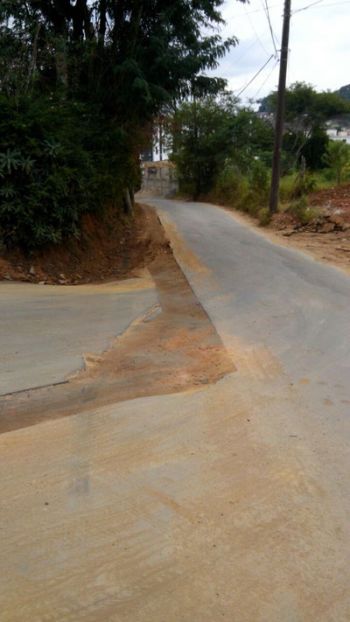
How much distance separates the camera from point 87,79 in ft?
38.2

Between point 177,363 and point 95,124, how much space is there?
7908 mm

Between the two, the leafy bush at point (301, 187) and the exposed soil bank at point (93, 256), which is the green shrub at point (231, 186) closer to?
the leafy bush at point (301, 187)

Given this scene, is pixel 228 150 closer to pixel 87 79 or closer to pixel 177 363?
pixel 87 79

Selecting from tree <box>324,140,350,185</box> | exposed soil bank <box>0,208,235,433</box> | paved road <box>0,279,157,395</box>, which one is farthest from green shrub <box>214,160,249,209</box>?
exposed soil bank <box>0,208,235,433</box>

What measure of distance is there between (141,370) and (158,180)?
4744 cm

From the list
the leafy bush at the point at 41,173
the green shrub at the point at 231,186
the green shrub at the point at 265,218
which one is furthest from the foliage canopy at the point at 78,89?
the green shrub at the point at 231,186

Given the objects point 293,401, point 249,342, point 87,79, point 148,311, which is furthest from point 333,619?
point 87,79

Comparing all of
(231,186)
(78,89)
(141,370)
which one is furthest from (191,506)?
(231,186)

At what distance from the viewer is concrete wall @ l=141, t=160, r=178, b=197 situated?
156 feet

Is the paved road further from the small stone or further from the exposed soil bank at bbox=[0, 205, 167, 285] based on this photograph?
the small stone

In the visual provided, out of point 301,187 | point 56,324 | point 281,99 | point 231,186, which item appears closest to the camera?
point 56,324

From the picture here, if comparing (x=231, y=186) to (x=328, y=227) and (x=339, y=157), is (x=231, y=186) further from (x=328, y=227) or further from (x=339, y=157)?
(x=328, y=227)

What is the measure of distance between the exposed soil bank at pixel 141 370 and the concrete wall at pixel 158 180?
4032cm

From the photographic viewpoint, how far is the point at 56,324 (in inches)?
250
